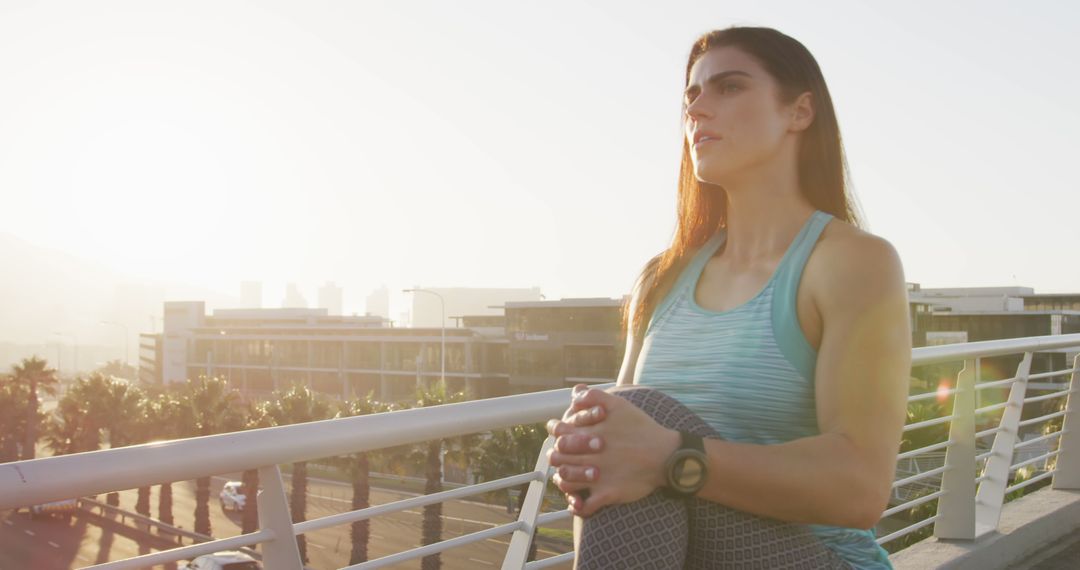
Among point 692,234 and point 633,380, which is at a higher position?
point 692,234

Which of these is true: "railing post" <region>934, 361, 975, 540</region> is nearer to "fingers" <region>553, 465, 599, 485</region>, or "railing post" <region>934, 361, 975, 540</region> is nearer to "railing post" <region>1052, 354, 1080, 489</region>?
"railing post" <region>1052, 354, 1080, 489</region>

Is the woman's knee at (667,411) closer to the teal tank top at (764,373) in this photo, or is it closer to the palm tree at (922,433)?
the teal tank top at (764,373)

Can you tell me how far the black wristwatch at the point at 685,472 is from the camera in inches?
47.4

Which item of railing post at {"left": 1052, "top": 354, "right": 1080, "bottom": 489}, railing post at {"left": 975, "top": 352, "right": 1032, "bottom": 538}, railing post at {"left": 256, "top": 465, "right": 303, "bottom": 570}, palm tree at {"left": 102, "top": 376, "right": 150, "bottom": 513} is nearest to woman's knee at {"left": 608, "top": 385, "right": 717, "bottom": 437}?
railing post at {"left": 256, "top": 465, "right": 303, "bottom": 570}

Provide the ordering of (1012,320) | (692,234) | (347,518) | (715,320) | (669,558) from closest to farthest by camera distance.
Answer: (669,558) < (715,320) < (692,234) < (347,518) < (1012,320)

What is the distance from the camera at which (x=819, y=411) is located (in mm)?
1318

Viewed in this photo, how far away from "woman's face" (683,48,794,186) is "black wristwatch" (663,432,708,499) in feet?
1.81

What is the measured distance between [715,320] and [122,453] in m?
0.97

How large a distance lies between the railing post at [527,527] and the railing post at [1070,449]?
3.97m

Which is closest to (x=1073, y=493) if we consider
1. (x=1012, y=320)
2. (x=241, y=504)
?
(x=1012, y=320)

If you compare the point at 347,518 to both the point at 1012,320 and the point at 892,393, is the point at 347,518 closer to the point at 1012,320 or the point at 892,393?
the point at 892,393

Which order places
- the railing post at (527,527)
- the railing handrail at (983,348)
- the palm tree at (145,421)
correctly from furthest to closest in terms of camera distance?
1. the palm tree at (145,421)
2. the railing handrail at (983,348)
3. the railing post at (527,527)

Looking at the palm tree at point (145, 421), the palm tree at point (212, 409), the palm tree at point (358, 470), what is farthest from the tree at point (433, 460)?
the palm tree at point (145, 421)

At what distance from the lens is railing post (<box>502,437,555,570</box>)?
244cm
